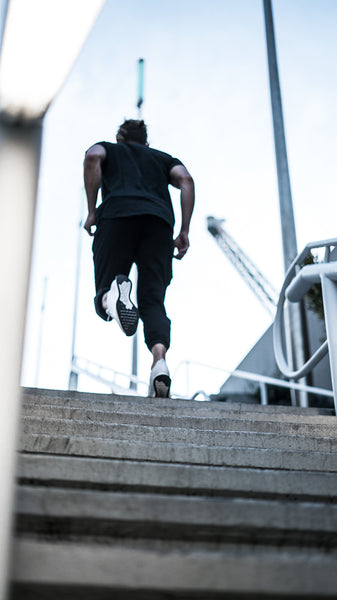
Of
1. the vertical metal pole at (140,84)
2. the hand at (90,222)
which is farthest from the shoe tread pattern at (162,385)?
the vertical metal pole at (140,84)

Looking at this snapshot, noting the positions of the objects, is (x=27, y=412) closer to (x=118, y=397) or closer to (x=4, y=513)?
(x=118, y=397)

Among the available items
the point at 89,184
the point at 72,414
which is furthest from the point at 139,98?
the point at 72,414

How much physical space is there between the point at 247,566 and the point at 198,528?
8.1 inches

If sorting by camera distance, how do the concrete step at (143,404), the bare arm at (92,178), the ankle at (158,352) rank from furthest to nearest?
the bare arm at (92,178) < the ankle at (158,352) < the concrete step at (143,404)

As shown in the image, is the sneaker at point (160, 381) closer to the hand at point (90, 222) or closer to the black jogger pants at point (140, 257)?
the black jogger pants at point (140, 257)

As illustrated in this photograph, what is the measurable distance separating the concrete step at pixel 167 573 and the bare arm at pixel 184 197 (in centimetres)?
289

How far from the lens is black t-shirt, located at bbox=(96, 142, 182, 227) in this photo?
389cm

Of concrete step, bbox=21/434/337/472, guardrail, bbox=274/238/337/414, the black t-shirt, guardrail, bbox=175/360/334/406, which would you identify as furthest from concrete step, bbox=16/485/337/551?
guardrail, bbox=175/360/334/406

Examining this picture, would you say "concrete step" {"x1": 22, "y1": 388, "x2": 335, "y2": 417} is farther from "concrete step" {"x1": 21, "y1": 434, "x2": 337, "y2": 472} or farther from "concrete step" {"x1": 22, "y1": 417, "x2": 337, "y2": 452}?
"concrete step" {"x1": 21, "y1": 434, "x2": 337, "y2": 472}

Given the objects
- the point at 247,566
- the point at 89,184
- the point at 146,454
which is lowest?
the point at 247,566

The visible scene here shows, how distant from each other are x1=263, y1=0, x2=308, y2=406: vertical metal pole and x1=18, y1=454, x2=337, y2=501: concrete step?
702 centimetres

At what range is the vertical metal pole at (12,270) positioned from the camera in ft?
3.10

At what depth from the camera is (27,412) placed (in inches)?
99.9

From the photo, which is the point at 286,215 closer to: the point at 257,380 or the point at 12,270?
the point at 257,380
